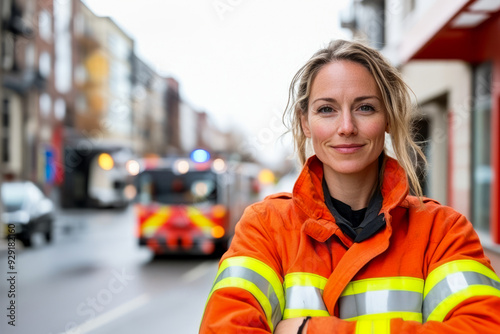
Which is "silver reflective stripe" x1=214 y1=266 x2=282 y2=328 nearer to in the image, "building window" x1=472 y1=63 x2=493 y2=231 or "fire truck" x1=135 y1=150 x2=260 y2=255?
"building window" x1=472 y1=63 x2=493 y2=231

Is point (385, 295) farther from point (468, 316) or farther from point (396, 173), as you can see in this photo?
point (396, 173)

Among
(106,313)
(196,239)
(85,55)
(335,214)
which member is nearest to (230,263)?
(335,214)

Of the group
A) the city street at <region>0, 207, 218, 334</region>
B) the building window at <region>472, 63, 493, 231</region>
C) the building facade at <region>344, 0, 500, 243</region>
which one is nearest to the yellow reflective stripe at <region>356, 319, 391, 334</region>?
the city street at <region>0, 207, 218, 334</region>

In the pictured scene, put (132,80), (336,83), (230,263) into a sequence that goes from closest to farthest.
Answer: (230,263)
(336,83)
(132,80)

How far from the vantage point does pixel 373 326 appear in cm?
157

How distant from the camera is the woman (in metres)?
1.61

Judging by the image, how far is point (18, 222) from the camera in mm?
13250

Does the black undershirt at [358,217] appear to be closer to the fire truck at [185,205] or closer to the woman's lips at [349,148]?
the woman's lips at [349,148]

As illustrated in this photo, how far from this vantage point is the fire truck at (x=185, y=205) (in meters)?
11.8

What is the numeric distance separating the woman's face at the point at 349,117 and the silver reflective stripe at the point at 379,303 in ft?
1.34

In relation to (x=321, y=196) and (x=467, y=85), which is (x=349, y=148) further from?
(x=467, y=85)

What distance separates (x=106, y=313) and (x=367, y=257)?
5928mm

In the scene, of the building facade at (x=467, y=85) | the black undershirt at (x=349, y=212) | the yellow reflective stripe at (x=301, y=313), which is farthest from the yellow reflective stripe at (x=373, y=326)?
the building facade at (x=467, y=85)

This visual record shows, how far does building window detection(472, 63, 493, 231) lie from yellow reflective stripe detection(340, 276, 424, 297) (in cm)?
885
